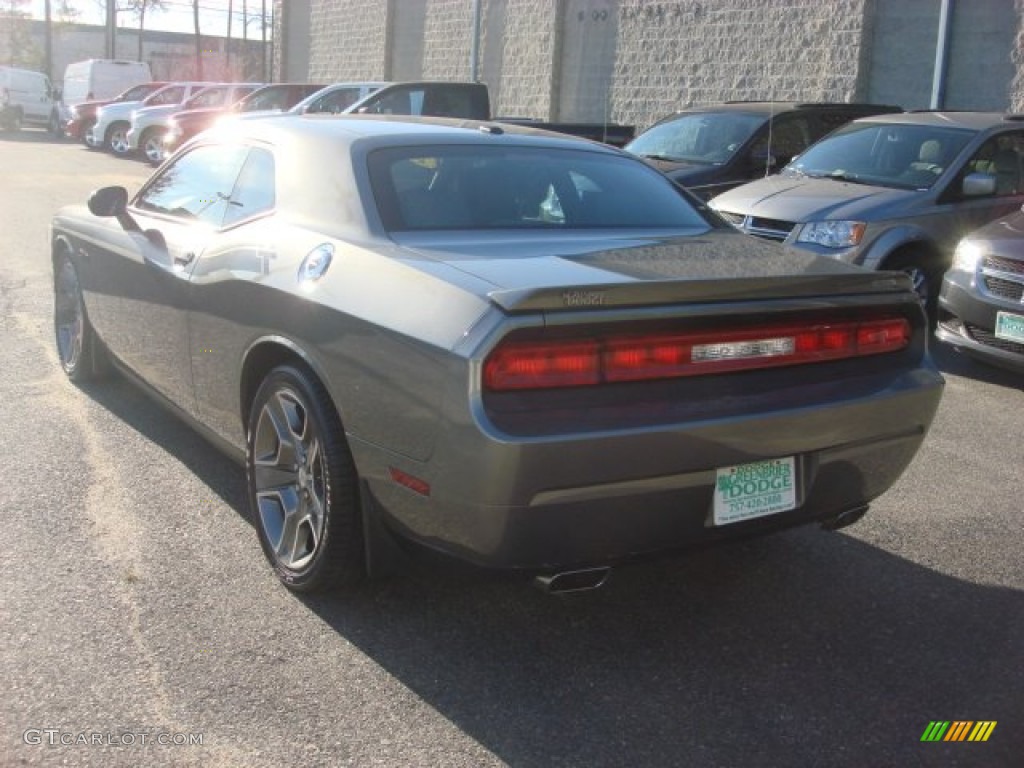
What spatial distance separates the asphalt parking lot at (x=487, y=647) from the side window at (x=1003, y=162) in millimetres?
4810

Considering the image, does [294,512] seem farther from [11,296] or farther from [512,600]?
[11,296]

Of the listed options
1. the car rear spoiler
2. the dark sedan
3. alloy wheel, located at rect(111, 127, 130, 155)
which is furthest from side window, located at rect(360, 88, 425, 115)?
alloy wheel, located at rect(111, 127, 130, 155)

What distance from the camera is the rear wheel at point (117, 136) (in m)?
26.7

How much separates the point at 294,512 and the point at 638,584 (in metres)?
1.22

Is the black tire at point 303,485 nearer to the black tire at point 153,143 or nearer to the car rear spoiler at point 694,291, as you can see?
the car rear spoiler at point 694,291

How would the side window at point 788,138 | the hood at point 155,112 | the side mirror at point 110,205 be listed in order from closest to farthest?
the side mirror at point 110,205 → the side window at point 788,138 → the hood at point 155,112

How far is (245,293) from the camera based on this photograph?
13.0 ft

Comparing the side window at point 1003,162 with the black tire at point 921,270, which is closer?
the black tire at point 921,270

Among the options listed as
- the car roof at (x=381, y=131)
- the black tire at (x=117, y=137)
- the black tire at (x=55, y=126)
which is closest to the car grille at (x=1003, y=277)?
the car roof at (x=381, y=131)

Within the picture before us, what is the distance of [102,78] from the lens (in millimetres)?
33250

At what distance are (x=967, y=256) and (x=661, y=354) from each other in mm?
4737

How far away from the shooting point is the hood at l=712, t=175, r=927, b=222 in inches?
319

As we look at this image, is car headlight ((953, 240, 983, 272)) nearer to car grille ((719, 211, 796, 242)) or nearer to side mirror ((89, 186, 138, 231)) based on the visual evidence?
car grille ((719, 211, 796, 242))

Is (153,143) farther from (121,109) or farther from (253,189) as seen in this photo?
(253,189)
